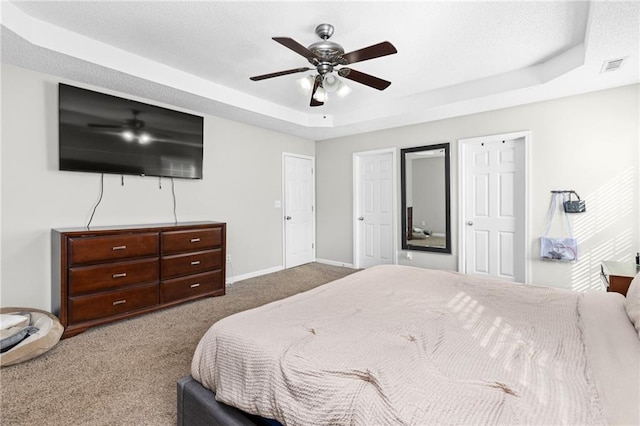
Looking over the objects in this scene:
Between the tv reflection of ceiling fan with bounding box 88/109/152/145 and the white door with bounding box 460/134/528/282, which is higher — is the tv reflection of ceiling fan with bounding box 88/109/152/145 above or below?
above

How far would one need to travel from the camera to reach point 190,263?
3.60 metres

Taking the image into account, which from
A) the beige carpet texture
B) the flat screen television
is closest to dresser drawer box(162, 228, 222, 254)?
the beige carpet texture

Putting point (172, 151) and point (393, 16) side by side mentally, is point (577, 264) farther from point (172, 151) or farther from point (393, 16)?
point (172, 151)

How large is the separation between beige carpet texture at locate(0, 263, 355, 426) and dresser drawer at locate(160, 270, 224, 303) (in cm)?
18

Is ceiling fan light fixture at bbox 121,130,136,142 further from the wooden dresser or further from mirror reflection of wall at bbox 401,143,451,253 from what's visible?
mirror reflection of wall at bbox 401,143,451,253

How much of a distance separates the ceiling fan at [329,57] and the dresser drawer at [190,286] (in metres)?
2.40

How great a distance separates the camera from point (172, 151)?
12.4 feet

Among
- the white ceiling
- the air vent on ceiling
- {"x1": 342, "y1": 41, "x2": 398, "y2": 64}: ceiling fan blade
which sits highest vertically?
the white ceiling

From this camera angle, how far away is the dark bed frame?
1250 mm

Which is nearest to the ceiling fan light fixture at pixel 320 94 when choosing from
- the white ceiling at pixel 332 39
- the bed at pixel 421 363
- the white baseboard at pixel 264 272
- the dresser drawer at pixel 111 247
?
the white ceiling at pixel 332 39

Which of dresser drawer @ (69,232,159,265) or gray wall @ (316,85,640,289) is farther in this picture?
gray wall @ (316,85,640,289)

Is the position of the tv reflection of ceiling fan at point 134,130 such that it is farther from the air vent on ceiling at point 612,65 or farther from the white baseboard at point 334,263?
the air vent on ceiling at point 612,65

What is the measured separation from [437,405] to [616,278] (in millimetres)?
2302

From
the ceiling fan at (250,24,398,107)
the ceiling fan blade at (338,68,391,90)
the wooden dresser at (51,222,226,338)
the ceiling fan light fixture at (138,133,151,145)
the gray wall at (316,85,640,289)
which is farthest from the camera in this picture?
the ceiling fan light fixture at (138,133,151,145)
